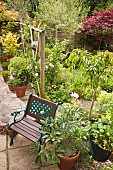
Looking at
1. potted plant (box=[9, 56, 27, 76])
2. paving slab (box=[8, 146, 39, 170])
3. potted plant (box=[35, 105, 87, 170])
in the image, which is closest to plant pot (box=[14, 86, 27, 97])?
potted plant (box=[9, 56, 27, 76])

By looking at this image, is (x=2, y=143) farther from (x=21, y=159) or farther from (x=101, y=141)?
(x=101, y=141)

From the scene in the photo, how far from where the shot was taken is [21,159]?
2494 mm

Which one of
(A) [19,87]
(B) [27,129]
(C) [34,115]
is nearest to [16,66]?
(A) [19,87]

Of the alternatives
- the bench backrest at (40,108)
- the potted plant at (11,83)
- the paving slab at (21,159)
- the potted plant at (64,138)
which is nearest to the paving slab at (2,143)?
the paving slab at (21,159)

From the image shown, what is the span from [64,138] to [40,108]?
69 centimetres

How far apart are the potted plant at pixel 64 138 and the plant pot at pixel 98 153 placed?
9.7 inches

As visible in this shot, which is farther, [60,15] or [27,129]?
[60,15]

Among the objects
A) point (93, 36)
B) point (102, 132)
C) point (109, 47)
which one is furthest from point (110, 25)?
point (102, 132)

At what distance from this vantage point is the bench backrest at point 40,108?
104 inches

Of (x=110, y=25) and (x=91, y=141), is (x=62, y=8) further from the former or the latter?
(x=91, y=141)

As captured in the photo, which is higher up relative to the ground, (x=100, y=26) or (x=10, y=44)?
(x=100, y=26)

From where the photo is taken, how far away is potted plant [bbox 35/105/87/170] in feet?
7.18

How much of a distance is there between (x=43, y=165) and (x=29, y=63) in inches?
93.5

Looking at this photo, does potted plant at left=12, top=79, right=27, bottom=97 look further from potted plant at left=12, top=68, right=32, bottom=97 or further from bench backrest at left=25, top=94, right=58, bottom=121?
bench backrest at left=25, top=94, right=58, bottom=121
